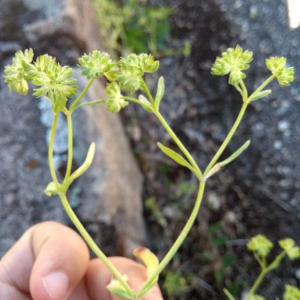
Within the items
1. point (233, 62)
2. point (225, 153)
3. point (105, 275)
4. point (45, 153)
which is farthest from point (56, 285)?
point (225, 153)

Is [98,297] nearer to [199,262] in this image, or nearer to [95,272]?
[95,272]

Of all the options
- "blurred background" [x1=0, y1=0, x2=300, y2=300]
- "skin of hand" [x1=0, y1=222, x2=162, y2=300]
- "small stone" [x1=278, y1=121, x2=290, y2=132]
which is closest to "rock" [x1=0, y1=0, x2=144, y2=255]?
"blurred background" [x1=0, y1=0, x2=300, y2=300]

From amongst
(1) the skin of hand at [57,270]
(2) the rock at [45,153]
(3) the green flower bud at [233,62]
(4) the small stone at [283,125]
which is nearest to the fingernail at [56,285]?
(1) the skin of hand at [57,270]

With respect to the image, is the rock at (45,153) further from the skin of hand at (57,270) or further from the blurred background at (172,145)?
the skin of hand at (57,270)

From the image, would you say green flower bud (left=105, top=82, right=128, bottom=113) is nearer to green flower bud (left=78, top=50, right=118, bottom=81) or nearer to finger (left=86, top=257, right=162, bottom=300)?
green flower bud (left=78, top=50, right=118, bottom=81)

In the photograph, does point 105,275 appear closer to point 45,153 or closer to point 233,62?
point 45,153
